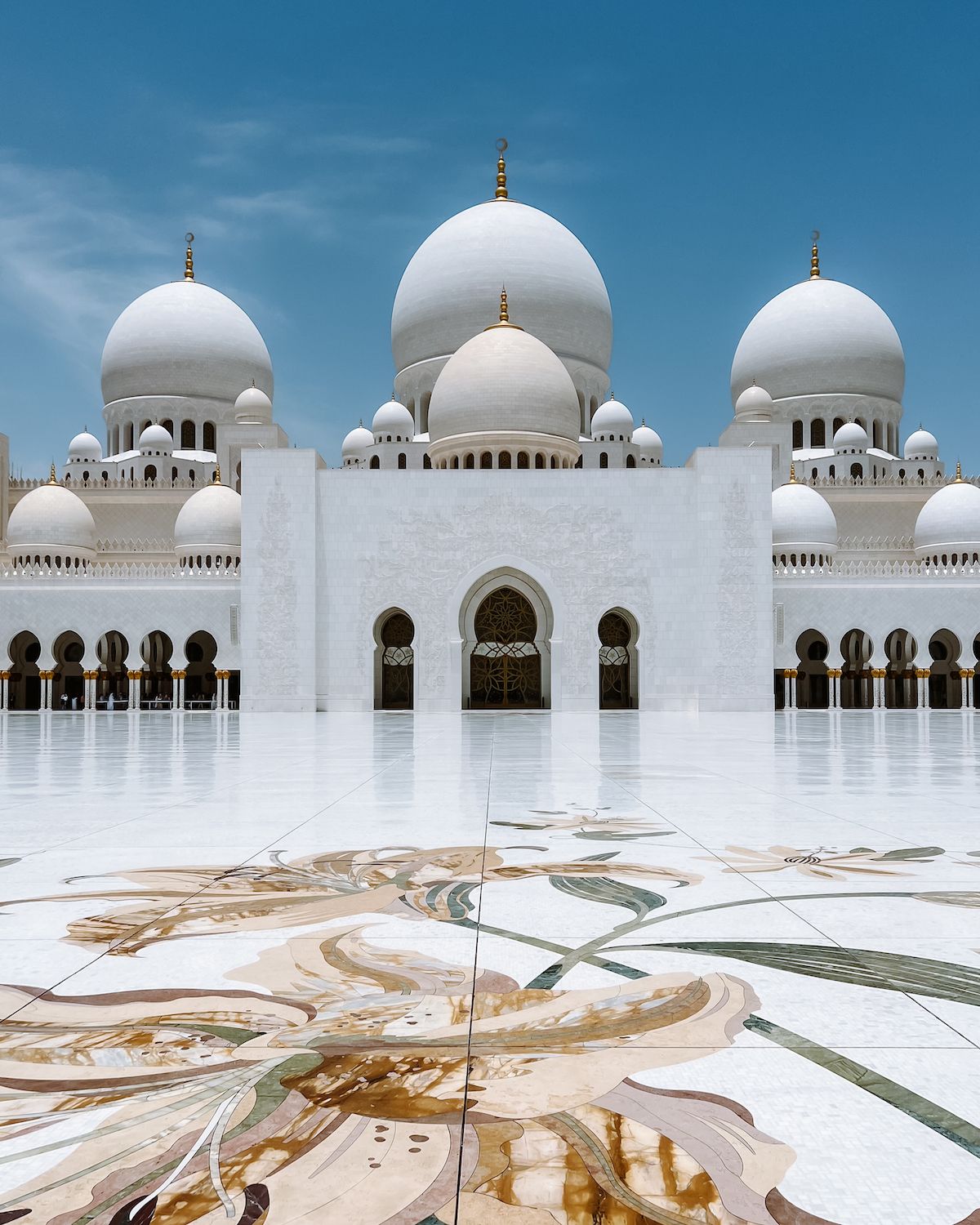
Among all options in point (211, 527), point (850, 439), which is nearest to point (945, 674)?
point (850, 439)

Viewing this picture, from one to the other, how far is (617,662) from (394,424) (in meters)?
9.89

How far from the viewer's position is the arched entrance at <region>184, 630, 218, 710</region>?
26875 millimetres

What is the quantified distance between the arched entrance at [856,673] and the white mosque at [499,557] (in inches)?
3.9

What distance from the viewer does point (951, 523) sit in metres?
25.0

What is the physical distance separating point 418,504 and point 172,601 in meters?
5.76

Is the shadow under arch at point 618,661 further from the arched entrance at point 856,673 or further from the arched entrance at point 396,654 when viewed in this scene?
the arched entrance at point 856,673

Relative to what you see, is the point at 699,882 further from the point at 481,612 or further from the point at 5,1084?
the point at 481,612

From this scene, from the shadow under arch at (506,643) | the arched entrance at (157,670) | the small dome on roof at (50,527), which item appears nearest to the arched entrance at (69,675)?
the arched entrance at (157,670)

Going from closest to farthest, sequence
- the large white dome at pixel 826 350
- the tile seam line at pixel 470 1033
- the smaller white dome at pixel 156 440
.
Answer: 1. the tile seam line at pixel 470 1033
2. the smaller white dome at pixel 156 440
3. the large white dome at pixel 826 350

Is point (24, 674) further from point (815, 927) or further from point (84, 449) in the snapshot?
point (815, 927)

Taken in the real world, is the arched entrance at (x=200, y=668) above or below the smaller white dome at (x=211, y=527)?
below

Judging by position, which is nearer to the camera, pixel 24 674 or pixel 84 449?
pixel 24 674

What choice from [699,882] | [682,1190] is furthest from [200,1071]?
[699,882]

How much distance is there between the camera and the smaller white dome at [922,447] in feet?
99.3
